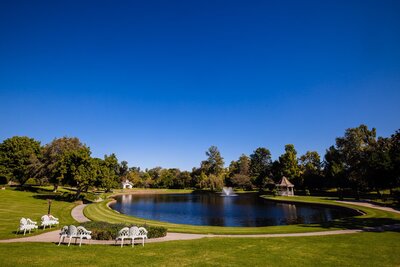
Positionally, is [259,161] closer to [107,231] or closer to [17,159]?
[17,159]

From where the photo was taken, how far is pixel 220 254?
1056 cm

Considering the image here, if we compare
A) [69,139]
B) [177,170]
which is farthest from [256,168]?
[69,139]

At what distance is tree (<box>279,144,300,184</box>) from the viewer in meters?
75.2

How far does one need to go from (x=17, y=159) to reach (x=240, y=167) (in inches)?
3036

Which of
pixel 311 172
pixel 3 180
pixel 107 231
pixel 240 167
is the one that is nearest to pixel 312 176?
pixel 311 172

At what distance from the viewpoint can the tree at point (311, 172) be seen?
69431 millimetres

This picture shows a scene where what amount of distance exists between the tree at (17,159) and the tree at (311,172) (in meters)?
69.5

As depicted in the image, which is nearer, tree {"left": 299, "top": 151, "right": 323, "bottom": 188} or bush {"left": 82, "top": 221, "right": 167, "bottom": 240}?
bush {"left": 82, "top": 221, "right": 167, "bottom": 240}

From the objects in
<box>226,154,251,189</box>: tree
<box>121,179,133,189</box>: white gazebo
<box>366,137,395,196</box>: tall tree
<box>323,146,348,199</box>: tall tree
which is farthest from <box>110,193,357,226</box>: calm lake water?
<box>121,179,133,189</box>: white gazebo

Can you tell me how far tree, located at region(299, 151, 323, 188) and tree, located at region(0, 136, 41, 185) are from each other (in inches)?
2736

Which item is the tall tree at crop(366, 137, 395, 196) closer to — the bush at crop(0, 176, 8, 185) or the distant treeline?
the distant treeline

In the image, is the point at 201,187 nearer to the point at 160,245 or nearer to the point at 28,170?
the point at 28,170

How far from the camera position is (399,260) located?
980 centimetres

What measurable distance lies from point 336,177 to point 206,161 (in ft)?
194
